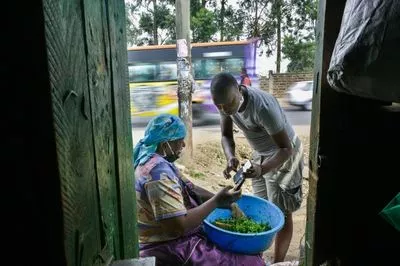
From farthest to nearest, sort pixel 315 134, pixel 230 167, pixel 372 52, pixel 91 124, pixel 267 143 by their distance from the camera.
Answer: pixel 230 167 < pixel 267 143 < pixel 315 134 < pixel 91 124 < pixel 372 52

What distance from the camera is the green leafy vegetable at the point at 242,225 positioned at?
98.3 inches

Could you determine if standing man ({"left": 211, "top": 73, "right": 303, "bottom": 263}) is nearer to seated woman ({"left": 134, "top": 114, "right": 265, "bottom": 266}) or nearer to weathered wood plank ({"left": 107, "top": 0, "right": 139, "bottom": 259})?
seated woman ({"left": 134, "top": 114, "right": 265, "bottom": 266})

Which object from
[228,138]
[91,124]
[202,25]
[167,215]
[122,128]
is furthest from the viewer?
[202,25]

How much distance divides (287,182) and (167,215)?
1.63 m

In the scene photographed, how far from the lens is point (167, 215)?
1.97 metres

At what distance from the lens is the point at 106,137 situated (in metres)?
1.09

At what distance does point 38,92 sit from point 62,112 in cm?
7

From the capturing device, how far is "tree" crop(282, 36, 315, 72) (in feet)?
57.6

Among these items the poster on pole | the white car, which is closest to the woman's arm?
the poster on pole

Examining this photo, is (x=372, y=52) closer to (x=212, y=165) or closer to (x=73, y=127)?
(x=73, y=127)

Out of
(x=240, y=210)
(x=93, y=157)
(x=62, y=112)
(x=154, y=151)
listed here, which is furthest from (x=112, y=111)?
(x=240, y=210)

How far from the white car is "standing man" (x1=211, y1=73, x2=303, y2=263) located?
11.2 metres

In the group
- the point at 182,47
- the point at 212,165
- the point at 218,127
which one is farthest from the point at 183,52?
the point at 218,127

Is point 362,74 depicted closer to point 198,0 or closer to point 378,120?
point 378,120
